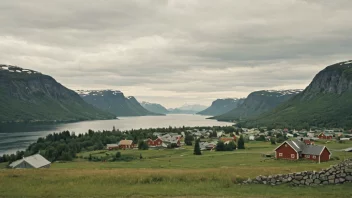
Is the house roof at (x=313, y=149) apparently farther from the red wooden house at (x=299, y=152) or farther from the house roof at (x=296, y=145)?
the house roof at (x=296, y=145)

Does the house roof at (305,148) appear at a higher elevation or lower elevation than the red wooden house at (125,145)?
higher

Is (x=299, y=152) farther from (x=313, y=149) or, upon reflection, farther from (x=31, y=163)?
(x=31, y=163)

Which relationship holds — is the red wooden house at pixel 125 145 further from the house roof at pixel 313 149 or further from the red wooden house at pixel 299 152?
the house roof at pixel 313 149

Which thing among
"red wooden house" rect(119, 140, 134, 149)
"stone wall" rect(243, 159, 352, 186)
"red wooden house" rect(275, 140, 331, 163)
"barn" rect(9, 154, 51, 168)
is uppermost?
"stone wall" rect(243, 159, 352, 186)

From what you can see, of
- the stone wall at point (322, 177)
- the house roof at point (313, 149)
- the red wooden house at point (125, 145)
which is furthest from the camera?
the red wooden house at point (125, 145)

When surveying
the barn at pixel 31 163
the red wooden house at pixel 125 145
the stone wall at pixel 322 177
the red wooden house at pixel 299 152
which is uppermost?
the stone wall at pixel 322 177

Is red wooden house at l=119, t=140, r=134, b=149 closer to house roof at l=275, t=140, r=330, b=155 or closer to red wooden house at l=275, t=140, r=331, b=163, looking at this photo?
red wooden house at l=275, t=140, r=331, b=163

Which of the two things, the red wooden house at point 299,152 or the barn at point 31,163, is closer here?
the red wooden house at point 299,152

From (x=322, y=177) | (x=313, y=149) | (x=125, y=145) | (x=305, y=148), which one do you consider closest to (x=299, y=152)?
(x=305, y=148)

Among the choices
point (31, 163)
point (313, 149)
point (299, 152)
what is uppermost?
point (313, 149)

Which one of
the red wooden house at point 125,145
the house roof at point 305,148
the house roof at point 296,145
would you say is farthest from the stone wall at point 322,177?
the red wooden house at point 125,145

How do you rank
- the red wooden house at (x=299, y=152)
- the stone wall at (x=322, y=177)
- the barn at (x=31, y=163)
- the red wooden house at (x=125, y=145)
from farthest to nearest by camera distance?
the red wooden house at (x=125, y=145), the barn at (x=31, y=163), the red wooden house at (x=299, y=152), the stone wall at (x=322, y=177)

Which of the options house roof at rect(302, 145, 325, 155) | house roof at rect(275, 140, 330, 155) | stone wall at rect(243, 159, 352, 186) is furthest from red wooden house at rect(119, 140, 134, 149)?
stone wall at rect(243, 159, 352, 186)

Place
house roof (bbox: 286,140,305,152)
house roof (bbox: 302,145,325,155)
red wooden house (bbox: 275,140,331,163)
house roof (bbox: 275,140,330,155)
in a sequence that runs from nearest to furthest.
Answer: house roof (bbox: 302,145,325,155), red wooden house (bbox: 275,140,331,163), house roof (bbox: 275,140,330,155), house roof (bbox: 286,140,305,152)
